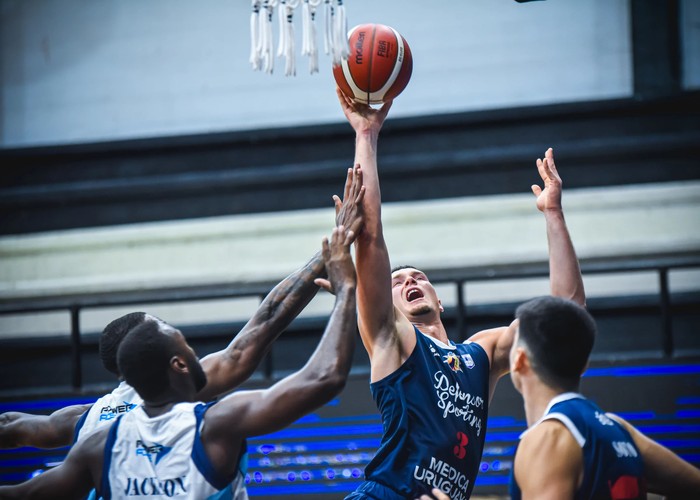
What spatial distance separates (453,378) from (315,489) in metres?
3.16

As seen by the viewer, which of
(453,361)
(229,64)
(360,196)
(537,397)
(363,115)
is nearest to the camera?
(537,397)

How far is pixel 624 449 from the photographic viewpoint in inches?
103

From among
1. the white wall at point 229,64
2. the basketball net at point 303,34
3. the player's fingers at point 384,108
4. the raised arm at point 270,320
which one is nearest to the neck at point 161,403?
the raised arm at point 270,320

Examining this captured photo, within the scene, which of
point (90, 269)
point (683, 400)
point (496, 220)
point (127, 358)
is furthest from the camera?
point (90, 269)

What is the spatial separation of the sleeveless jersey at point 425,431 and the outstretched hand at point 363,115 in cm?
92

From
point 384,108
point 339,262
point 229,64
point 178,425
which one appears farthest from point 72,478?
point 229,64

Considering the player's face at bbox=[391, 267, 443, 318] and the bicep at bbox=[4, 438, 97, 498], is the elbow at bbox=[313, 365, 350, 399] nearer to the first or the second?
the bicep at bbox=[4, 438, 97, 498]

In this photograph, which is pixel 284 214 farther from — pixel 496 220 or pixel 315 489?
pixel 315 489

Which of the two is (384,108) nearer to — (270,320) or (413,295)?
(413,295)

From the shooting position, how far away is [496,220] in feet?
27.1

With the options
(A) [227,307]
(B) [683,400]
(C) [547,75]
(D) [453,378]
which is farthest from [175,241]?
(D) [453,378]

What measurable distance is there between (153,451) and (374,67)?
192cm

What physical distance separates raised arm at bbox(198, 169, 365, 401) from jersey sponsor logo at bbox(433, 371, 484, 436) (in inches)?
25.0

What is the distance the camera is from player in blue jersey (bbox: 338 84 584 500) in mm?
3611
